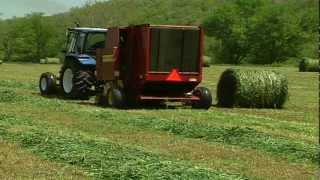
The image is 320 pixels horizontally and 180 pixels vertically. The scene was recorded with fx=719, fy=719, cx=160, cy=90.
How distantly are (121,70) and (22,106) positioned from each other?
2655 mm

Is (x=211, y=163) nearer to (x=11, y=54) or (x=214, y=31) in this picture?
(x=214, y=31)

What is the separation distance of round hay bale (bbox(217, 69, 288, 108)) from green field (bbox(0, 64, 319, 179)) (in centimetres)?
97

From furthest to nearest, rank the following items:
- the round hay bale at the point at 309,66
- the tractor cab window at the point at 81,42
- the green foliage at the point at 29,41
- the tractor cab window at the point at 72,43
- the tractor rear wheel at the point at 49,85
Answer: the green foliage at the point at 29,41, the round hay bale at the point at 309,66, the tractor rear wheel at the point at 49,85, the tractor cab window at the point at 72,43, the tractor cab window at the point at 81,42

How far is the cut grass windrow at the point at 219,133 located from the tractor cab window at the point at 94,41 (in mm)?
4599

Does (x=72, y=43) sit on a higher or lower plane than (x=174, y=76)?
higher

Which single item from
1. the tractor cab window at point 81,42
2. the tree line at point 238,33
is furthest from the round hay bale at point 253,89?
the tree line at point 238,33

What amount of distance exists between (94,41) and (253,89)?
4814 millimetres

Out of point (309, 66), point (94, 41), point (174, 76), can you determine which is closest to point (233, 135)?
point (174, 76)

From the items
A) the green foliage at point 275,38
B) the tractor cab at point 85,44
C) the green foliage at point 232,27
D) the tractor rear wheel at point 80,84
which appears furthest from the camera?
the green foliage at point 232,27

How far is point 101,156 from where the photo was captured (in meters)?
8.98

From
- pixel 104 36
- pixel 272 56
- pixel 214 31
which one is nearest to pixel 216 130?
pixel 104 36

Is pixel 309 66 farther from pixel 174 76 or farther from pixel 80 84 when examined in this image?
pixel 174 76

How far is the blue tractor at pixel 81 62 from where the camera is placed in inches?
752

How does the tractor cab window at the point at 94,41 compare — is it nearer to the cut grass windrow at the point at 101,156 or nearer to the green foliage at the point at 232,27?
the cut grass windrow at the point at 101,156
